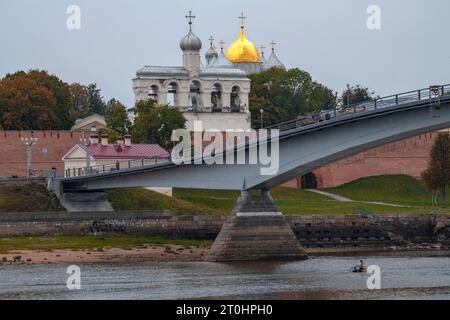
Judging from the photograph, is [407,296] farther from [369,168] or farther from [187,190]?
[369,168]

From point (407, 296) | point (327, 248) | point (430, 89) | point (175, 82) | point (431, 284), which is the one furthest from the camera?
point (175, 82)

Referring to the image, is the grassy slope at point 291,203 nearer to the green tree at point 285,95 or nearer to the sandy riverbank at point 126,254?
the sandy riverbank at point 126,254

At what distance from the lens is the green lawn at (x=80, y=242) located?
9794 centimetres

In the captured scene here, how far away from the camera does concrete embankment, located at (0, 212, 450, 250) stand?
338 feet

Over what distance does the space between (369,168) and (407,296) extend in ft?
232

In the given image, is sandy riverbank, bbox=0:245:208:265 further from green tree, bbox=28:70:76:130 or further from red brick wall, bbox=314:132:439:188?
green tree, bbox=28:70:76:130

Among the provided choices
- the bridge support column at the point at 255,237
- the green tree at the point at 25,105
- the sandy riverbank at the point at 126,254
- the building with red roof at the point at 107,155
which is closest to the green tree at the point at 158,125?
the building with red roof at the point at 107,155

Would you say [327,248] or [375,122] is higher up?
[375,122]

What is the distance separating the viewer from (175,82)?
15462cm

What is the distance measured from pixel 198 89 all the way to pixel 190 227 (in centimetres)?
5375

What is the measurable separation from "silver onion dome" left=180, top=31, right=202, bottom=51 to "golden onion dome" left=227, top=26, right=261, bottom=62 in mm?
28804

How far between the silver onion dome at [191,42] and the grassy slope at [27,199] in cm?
4437
